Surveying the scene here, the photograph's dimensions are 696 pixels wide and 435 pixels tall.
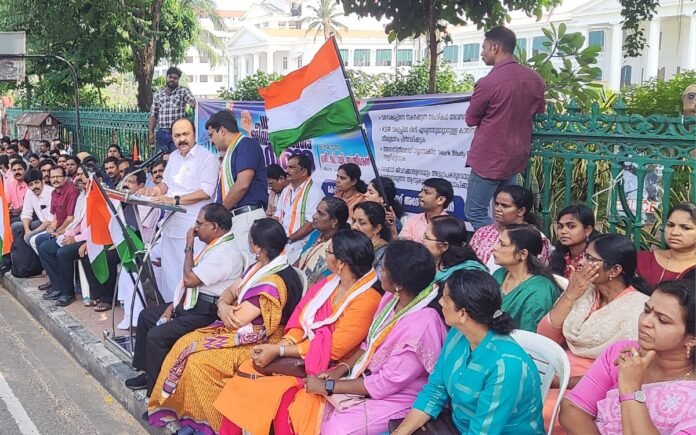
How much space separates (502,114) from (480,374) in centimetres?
229

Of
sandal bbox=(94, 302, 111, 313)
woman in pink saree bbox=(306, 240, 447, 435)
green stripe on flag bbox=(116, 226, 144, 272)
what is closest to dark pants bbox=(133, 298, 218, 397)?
green stripe on flag bbox=(116, 226, 144, 272)

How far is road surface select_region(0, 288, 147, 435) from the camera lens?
15.8 feet

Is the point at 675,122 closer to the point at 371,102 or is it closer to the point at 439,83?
the point at 371,102

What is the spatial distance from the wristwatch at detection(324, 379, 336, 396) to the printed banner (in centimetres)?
223

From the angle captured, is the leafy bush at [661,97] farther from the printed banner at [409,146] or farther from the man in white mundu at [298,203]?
the man in white mundu at [298,203]

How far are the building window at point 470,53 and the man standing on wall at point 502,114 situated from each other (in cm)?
4331

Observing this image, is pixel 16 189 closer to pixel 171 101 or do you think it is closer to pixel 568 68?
pixel 171 101

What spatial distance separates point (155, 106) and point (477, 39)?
121 feet

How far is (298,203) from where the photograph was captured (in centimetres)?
625

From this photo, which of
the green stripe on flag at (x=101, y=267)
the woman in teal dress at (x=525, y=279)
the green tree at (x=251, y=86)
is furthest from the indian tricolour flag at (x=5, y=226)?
the green tree at (x=251, y=86)

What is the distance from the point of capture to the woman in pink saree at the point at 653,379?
7.84ft

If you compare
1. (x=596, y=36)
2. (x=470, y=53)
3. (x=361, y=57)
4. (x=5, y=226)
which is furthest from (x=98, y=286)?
(x=361, y=57)

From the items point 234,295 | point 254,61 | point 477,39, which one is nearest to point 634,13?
point 234,295

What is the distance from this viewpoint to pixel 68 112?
14.3 meters
